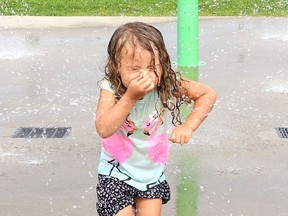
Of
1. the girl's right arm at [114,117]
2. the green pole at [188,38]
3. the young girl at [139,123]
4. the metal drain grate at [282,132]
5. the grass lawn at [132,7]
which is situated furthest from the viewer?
the grass lawn at [132,7]

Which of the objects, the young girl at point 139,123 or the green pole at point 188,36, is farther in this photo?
the green pole at point 188,36

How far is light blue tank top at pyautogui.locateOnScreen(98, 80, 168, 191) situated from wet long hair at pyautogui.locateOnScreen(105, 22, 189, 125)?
0.12 ft

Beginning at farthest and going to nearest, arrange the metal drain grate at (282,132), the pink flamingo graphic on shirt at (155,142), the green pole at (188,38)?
1. the green pole at (188,38)
2. the metal drain grate at (282,132)
3. the pink flamingo graphic on shirt at (155,142)

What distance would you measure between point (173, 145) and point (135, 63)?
2.35 meters

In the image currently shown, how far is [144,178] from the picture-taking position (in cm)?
300

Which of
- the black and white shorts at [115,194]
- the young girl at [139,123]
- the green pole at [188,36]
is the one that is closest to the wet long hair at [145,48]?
the young girl at [139,123]

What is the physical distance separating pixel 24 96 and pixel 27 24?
15.9 ft

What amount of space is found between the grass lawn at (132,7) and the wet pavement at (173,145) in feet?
9.08

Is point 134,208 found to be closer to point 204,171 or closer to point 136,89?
point 136,89

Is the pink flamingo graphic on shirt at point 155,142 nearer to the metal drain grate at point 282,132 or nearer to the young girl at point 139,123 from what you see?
the young girl at point 139,123

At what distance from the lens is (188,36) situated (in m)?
7.77

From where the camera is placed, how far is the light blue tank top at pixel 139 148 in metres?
2.99

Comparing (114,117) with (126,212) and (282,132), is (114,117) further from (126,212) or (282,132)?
(282,132)

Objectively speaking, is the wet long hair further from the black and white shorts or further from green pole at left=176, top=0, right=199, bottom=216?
green pole at left=176, top=0, right=199, bottom=216
